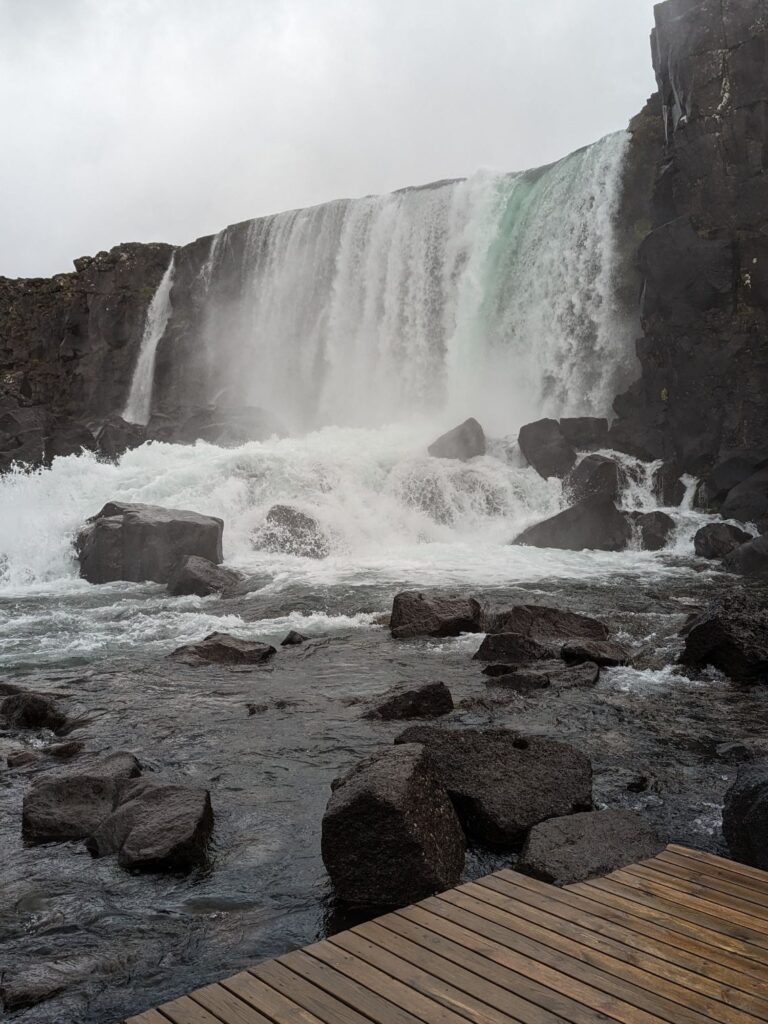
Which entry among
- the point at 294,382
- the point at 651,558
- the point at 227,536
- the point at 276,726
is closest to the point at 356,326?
the point at 294,382

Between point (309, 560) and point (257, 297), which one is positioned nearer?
point (309, 560)

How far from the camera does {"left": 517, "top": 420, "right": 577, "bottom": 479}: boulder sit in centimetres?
2788

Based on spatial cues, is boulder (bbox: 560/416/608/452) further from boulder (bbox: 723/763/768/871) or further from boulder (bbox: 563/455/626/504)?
boulder (bbox: 723/763/768/871)

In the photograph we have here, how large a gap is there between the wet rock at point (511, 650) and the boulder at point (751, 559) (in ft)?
30.1

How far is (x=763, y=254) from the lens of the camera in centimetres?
2586

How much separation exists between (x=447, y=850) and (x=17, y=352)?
56.1 m

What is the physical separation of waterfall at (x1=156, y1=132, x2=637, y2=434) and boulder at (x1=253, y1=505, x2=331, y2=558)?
1296 cm

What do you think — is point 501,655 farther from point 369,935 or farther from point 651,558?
point 651,558

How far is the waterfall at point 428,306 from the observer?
33.3m

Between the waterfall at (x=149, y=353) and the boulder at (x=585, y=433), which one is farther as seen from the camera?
the waterfall at (x=149, y=353)

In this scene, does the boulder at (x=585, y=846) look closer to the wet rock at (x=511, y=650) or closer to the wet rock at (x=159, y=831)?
the wet rock at (x=159, y=831)

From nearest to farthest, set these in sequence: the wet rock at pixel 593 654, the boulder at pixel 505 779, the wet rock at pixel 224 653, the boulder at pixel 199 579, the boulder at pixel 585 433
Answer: the boulder at pixel 505 779, the wet rock at pixel 593 654, the wet rock at pixel 224 653, the boulder at pixel 199 579, the boulder at pixel 585 433

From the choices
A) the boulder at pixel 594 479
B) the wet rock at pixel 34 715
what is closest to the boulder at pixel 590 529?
Answer: the boulder at pixel 594 479

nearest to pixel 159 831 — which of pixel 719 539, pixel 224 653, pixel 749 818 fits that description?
pixel 749 818
